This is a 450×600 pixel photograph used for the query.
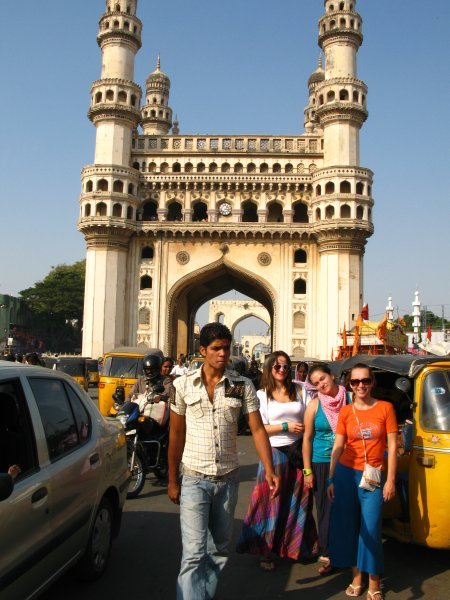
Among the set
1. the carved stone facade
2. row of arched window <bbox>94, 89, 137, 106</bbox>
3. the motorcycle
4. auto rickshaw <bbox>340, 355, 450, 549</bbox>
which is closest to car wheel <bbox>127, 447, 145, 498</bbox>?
the motorcycle

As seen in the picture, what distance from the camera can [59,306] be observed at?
55.5m

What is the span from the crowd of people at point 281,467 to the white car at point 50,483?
0.69 m

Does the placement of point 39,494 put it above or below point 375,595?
above

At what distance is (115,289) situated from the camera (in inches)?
1226

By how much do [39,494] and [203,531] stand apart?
3.06ft

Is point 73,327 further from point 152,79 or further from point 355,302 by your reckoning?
point 355,302

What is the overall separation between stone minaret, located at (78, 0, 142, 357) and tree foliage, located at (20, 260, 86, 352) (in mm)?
24771

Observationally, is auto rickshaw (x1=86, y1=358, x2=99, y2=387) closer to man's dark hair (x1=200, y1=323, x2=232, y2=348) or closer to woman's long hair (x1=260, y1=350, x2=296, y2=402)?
woman's long hair (x1=260, y1=350, x2=296, y2=402)

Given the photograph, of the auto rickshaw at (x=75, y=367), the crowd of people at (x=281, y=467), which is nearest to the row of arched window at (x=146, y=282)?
the auto rickshaw at (x=75, y=367)

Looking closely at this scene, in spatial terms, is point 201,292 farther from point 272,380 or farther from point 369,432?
point 369,432

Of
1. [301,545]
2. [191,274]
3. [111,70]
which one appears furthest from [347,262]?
[301,545]

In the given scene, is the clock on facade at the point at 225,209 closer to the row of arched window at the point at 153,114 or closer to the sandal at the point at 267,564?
the row of arched window at the point at 153,114

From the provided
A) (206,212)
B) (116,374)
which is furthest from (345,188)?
(116,374)

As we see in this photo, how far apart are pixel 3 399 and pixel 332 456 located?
234 cm
